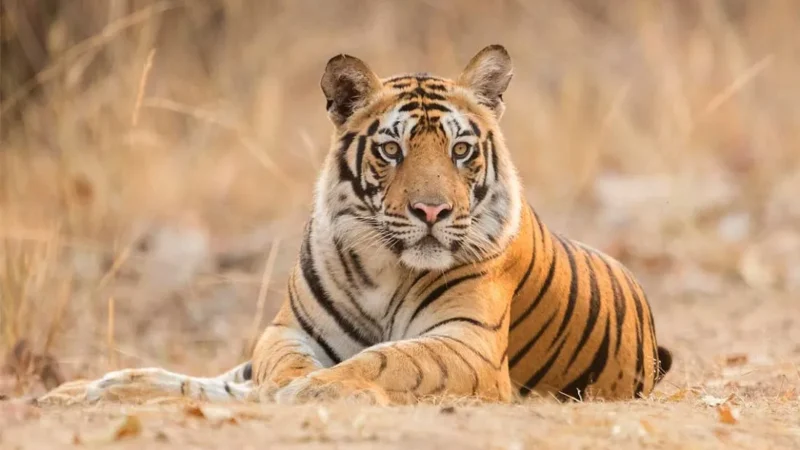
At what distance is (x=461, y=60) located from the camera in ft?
42.2

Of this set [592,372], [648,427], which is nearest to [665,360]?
[592,372]

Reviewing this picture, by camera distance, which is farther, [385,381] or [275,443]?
[385,381]

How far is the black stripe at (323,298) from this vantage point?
4906mm

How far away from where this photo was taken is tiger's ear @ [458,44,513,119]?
5.02 m

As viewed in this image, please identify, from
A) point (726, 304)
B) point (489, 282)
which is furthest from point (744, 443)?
point (726, 304)

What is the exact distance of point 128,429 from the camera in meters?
3.47

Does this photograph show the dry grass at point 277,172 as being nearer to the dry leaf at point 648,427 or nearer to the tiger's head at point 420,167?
the dry leaf at point 648,427

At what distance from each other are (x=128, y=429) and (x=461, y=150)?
171 cm

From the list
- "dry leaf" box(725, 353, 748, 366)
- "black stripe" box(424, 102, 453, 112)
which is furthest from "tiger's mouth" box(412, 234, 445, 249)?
"dry leaf" box(725, 353, 748, 366)

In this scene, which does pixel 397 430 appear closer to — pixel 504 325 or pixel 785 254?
pixel 504 325

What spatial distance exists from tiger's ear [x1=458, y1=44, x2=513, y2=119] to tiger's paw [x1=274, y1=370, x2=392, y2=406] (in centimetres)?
127

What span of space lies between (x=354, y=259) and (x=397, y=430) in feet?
4.51

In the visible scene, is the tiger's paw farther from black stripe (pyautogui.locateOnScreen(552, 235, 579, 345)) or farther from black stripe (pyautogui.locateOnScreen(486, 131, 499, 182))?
black stripe (pyautogui.locateOnScreen(552, 235, 579, 345))

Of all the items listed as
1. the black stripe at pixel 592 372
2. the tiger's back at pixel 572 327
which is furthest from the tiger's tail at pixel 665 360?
the black stripe at pixel 592 372
